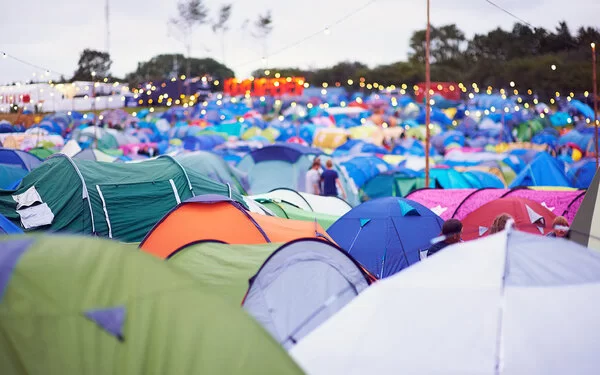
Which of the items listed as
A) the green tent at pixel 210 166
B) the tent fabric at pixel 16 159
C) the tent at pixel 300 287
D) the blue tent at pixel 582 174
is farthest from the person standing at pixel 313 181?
the tent at pixel 300 287

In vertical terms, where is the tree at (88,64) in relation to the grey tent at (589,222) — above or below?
above

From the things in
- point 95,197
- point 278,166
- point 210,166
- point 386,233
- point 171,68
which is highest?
point 171,68

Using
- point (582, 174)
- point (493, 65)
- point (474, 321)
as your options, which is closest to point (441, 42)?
point (493, 65)

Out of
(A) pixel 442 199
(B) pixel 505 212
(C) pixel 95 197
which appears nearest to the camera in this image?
(B) pixel 505 212

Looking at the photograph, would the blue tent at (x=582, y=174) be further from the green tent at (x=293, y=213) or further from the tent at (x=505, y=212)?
the green tent at (x=293, y=213)

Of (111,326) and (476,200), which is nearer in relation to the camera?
(111,326)

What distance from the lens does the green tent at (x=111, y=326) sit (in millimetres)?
3275

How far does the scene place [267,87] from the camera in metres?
66.5

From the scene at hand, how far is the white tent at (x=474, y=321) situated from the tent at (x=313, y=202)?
7812 mm

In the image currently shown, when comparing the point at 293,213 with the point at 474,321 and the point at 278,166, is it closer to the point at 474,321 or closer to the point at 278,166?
the point at 474,321

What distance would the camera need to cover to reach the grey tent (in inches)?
264

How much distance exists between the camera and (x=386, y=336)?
13.9 ft

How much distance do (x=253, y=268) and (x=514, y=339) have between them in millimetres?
2250

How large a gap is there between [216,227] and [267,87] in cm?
5897
